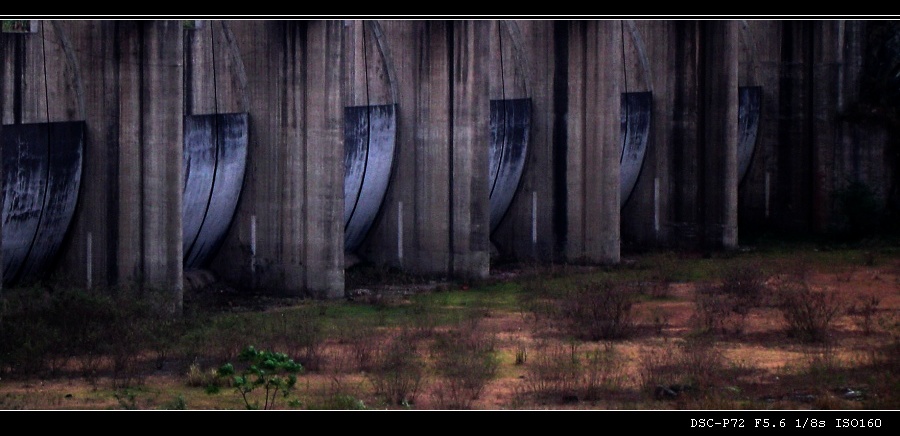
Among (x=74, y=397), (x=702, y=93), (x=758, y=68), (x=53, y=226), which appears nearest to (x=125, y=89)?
(x=53, y=226)

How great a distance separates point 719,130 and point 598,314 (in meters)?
11.0

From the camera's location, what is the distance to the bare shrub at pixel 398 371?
612 inches

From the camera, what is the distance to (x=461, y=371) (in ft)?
54.3

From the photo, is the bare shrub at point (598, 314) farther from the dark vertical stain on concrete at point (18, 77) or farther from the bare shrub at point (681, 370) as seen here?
the dark vertical stain on concrete at point (18, 77)

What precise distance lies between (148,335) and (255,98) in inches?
257

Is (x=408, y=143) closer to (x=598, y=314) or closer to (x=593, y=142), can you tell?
(x=593, y=142)

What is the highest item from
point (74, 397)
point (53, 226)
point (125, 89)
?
point (125, 89)

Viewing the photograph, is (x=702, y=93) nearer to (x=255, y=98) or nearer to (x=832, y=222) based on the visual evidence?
(x=832, y=222)

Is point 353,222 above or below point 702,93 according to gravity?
below

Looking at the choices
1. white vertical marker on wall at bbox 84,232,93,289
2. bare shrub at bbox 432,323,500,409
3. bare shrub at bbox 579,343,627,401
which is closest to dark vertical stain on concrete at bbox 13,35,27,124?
white vertical marker on wall at bbox 84,232,93,289

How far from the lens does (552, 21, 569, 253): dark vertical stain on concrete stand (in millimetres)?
28125

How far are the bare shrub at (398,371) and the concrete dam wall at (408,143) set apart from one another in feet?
12.7

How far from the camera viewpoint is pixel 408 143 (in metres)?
26.2

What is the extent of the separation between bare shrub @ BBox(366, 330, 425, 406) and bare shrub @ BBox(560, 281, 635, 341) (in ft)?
7.55
